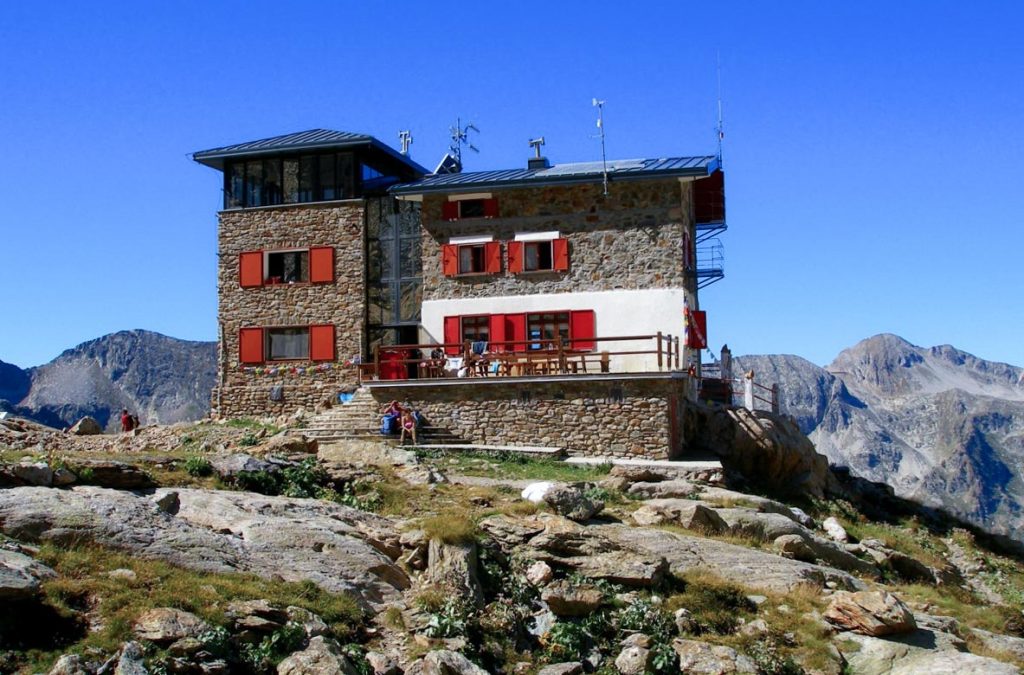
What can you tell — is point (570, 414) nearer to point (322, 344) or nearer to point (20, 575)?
point (322, 344)

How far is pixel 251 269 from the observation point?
42344mm

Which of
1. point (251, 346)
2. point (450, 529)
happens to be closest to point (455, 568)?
point (450, 529)

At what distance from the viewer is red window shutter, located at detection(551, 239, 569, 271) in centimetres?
3838

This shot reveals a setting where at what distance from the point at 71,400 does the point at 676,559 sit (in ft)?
628

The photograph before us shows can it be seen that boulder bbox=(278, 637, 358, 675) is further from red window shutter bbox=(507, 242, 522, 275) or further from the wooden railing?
red window shutter bbox=(507, 242, 522, 275)

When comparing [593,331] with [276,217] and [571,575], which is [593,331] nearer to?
[276,217]

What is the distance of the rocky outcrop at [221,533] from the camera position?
1780 centimetres

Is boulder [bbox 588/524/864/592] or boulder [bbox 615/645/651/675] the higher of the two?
boulder [bbox 588/524/864/592]

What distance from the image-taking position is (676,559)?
22016mm

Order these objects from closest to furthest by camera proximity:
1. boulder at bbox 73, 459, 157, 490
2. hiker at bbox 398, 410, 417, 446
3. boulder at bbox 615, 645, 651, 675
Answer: boulder at bbox 615, 645, 651, 675 < boulder at bbox 73, 459, 157, 490 < hiker at bbox 398, 410, 417, 446

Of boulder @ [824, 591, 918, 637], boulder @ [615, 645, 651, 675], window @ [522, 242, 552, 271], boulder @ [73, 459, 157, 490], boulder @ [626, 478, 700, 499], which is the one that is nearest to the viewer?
boulder @ [615, 645, 651, 675]

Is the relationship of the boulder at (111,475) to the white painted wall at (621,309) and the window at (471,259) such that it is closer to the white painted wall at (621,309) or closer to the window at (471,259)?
the white painted wall at (621,309)

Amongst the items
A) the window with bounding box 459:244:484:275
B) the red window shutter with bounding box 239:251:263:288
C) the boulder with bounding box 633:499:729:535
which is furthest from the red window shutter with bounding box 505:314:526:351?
the boulder with bounding box 633:499:729:535

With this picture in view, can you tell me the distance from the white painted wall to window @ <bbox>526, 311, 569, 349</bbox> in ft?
0.69
